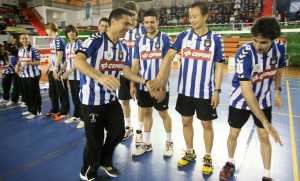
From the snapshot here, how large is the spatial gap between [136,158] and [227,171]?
1350 millimetres

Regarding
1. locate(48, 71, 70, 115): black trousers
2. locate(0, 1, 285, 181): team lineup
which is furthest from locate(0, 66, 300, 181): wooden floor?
locate(48, 71, 70, 115): black trousers

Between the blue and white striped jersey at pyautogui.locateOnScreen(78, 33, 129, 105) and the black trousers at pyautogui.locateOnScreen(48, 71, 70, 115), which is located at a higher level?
the blue and white striped jersey at pyautogui.locateOnScreen(78, 33, 129, 105)

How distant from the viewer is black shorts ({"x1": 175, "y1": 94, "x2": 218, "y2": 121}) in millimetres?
2633

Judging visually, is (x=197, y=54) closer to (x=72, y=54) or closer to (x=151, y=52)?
(x=151, y=52)

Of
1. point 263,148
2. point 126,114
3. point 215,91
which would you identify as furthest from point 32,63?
point 263,148

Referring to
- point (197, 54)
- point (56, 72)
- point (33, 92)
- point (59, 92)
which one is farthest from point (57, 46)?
point (197, 54)

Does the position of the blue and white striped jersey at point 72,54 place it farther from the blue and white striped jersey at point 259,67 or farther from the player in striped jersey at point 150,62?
the blue and white striped jersey at point 259,67

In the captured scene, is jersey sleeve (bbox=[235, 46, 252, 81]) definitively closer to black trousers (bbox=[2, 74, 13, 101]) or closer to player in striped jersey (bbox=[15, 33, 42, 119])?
player in striped jersey (bbox=[15, 33, 42, 119])

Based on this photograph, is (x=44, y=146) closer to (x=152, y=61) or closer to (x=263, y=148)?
(x=152, y=61)

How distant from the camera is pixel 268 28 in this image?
74.5 inches

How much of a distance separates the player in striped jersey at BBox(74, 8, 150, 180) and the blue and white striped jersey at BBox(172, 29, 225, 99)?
635mm

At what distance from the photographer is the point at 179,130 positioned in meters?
4.16

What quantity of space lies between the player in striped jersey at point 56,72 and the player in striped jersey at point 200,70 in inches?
120

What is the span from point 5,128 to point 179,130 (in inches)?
152
